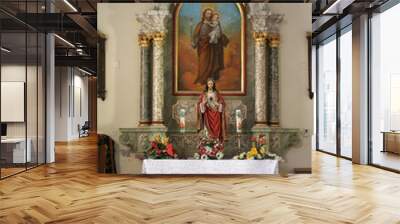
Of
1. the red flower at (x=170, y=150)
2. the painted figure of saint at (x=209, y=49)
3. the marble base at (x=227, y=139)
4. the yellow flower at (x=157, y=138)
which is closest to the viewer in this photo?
the red flower at (x=170, y=150)

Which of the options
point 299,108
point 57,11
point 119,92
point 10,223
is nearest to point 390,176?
point 299,108

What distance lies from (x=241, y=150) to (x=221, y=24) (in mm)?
3328

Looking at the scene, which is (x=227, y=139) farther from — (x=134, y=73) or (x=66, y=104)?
(x=66, y=104)

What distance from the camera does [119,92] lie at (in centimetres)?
1042

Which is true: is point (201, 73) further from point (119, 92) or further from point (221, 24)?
point (119, 92)

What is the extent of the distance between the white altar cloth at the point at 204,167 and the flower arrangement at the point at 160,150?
33cm

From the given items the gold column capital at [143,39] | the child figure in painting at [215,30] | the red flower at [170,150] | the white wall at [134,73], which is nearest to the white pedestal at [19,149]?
the white wall at [134,73]

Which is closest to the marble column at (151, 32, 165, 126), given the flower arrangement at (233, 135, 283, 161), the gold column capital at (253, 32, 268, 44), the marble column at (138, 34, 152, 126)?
the marble column at (138, 34, 152, 126)

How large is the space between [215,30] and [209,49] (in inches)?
20.6

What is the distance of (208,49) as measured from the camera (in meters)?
10.6

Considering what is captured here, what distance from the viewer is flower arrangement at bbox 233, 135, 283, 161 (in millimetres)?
9852

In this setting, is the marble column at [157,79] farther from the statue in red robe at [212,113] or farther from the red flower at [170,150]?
the statue in red robe at [212,113]

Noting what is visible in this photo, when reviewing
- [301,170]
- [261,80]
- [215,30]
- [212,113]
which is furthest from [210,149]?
[215,30]

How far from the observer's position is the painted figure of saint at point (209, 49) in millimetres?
Answer: 10547
